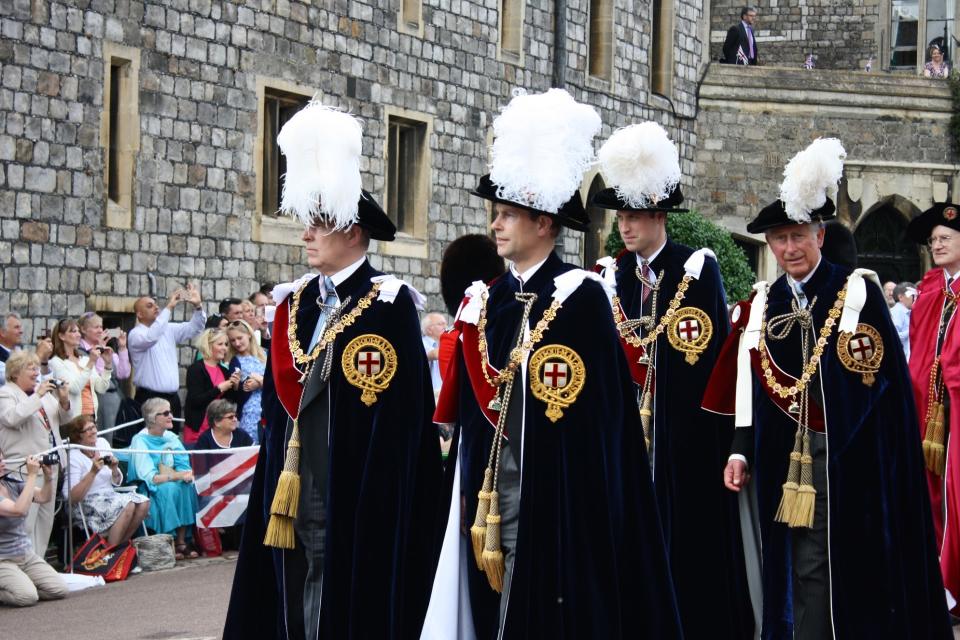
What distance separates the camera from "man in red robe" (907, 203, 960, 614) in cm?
894

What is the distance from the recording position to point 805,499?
21.7ft

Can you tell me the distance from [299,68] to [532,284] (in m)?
13.7

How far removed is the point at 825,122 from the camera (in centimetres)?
3016

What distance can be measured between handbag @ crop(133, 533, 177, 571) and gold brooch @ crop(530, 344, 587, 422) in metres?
5.69

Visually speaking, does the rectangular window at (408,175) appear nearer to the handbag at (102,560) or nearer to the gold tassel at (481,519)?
the handbag at (102,560)

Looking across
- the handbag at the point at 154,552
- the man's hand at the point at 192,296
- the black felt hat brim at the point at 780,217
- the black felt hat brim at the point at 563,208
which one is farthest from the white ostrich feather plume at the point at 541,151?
the man's hand at the point at 192,296

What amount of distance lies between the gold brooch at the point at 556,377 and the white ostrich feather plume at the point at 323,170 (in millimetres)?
961

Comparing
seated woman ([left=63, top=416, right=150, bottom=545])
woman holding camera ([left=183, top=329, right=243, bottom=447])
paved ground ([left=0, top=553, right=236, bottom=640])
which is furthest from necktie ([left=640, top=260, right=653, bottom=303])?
woman holding camera ([left=183, top=329, right=243, bottom=447])

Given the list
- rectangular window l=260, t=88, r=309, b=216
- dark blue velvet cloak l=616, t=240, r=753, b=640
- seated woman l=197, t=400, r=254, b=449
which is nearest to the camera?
dark blue velvet cloak l=616, t=240, r=753, b=640

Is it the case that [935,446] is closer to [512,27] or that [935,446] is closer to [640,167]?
[640,167]

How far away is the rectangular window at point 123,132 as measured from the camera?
1633 centimetres

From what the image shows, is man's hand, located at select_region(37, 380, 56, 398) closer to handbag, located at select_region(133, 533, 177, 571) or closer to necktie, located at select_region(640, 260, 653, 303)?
handbag, located at select_region(133, 533, 177, 571)

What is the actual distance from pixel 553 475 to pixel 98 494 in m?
5.62

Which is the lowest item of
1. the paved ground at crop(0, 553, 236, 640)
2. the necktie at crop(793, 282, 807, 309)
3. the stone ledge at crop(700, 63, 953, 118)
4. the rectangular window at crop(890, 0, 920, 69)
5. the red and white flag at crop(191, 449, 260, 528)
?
the paved ground at crop(0, 553, 236, 640)
